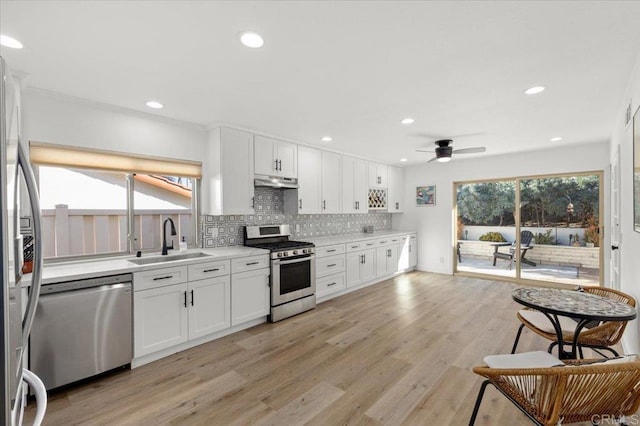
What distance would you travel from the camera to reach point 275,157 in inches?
169

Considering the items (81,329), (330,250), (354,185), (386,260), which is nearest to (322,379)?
(81,329)

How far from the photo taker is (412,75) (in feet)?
7.82

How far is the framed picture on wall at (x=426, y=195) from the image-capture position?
263 inches

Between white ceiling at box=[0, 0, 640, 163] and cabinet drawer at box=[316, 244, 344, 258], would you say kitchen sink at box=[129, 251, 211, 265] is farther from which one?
cabinet drawer at box=[316, 244, 344, 258]

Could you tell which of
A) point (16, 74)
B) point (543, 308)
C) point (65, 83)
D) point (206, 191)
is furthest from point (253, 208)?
point (543, 308)

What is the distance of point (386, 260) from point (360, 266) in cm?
88

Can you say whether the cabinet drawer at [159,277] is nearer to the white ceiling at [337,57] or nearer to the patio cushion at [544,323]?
the white ceiling at [337,57]

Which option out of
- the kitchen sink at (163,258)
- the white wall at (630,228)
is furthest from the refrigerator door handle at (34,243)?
the white wall at (630,228)

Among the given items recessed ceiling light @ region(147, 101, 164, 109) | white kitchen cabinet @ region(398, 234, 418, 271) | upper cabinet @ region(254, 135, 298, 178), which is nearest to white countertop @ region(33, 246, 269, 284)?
upper cabinet @ region(254, 135, 298, 178)

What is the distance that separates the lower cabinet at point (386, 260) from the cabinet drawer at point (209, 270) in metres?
3.18

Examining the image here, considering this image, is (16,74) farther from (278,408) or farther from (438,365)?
(438,365)

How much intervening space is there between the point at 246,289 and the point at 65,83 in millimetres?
2540

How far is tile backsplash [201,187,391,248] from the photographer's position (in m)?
3.97

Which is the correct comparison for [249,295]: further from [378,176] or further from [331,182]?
[378,176]
